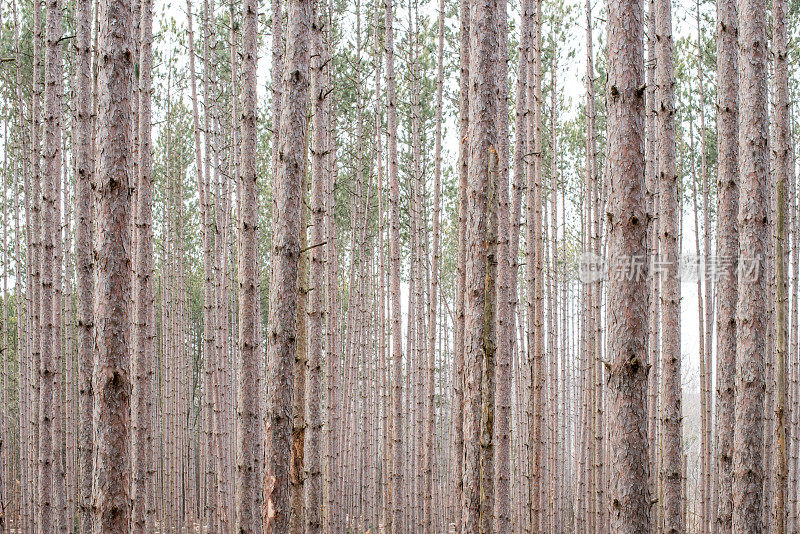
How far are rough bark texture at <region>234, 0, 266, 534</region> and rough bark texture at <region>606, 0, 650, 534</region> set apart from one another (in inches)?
90.2

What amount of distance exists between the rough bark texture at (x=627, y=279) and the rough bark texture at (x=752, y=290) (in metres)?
1.40

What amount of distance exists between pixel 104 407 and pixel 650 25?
19.8 ft

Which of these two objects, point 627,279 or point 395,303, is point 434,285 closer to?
point 395,303

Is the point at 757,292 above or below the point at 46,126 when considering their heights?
below

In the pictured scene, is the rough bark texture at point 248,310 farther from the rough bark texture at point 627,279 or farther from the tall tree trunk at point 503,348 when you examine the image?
the rough bark texture at point 627,279

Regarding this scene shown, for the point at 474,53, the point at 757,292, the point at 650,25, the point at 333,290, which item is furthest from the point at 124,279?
the point at 650,25

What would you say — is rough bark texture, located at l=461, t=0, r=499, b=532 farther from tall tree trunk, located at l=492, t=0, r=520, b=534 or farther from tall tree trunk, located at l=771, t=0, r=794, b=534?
tall tree trunk, located at l=771, t=0, r=794, b=534

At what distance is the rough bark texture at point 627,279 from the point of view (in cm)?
358

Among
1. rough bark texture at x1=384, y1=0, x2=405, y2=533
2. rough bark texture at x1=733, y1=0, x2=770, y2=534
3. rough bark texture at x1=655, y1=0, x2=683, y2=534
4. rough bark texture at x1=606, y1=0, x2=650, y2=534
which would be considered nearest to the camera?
rough bark texture at x1=606, y1=0, x2=650, y2=534

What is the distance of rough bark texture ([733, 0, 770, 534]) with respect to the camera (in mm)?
4613

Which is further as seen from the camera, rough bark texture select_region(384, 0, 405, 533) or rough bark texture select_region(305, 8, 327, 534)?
rough bark texture select_region(384, 0, 405, 533)

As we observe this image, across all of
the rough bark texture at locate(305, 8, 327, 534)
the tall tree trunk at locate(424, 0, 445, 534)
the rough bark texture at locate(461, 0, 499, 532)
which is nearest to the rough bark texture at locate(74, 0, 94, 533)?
the rough bark texture at locate(305, 8, 327, 534)

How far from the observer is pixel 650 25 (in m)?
7.09

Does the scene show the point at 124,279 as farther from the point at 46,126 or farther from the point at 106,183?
the point at 46,126
